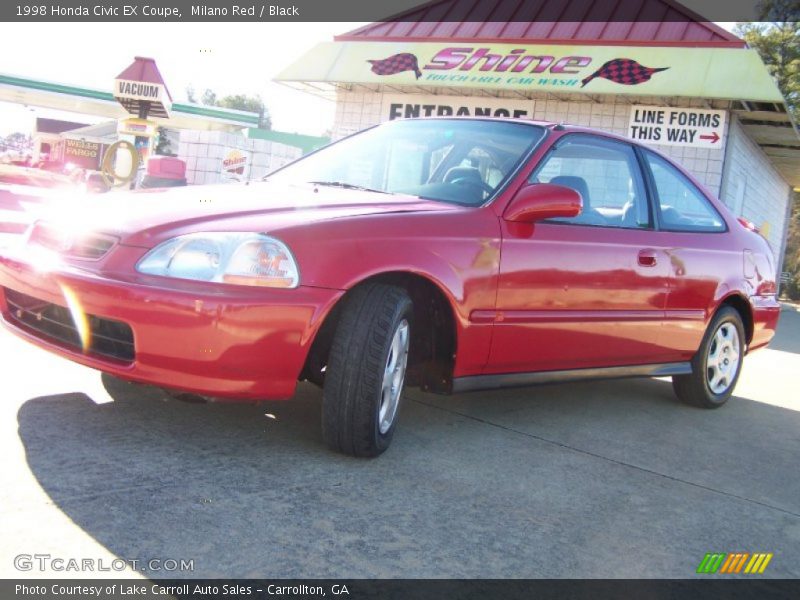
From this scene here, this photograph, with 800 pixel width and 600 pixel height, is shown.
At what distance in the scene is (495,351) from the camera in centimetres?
362

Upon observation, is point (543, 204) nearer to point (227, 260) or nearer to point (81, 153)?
point (227, 260)

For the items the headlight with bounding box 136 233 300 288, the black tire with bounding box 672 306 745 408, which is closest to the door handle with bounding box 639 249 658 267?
the black tire with bounding box 672 306 745 408

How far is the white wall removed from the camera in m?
13.2

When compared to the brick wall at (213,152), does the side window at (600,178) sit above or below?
above

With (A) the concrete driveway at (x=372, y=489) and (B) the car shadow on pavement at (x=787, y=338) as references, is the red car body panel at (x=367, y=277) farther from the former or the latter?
(B) the car shadow on pavement at (x=787, y=338)

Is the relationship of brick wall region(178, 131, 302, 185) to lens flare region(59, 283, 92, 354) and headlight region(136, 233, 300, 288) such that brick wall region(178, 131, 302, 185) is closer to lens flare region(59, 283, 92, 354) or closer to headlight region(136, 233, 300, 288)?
lens flare region(59, 283, 92, 354)

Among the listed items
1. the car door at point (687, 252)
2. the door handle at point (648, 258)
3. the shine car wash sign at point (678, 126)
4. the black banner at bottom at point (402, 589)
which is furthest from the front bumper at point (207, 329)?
the shine car wash sign at point (678, 126)

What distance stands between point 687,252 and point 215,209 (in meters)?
2.76

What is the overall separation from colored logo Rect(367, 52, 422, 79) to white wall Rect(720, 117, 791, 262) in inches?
201

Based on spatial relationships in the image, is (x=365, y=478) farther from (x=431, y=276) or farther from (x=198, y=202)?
(x=198, y=202)

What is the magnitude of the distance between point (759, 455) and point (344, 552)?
104 inches

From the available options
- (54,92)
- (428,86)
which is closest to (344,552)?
(428,86)

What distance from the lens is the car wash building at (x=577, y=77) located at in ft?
39.7

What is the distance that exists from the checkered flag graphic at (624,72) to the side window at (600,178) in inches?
325
